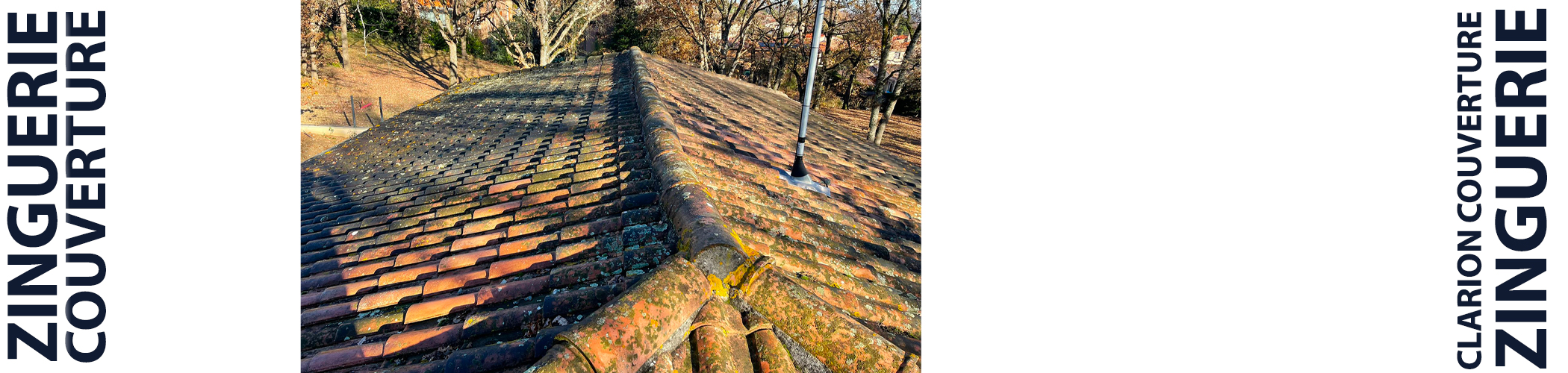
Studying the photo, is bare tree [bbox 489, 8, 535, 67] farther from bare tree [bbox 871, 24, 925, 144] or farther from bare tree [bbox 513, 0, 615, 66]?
bare tree [bbox 871, 24, 925, 144]

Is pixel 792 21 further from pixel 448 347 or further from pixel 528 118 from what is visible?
pixel 448 347

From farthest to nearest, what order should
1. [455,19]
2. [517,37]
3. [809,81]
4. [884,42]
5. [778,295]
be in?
1. [517,37]
2. [455,19]
3. [884,42]
4. [809,81]
5. [778,295]

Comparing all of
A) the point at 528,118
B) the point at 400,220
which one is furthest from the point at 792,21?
the point at 400,220

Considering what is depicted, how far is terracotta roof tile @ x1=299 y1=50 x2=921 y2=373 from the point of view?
1566 millimetres

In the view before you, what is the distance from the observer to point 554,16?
2445 centimetres

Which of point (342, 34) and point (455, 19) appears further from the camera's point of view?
point (342, 34)

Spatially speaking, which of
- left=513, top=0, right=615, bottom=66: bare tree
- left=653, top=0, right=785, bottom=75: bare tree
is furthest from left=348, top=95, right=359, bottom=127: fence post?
left=653, top=0, right=785, bottom=75: bare tree

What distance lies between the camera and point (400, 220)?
316 centimetres

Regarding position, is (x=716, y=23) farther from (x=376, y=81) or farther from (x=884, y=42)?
(x=376, y=81)

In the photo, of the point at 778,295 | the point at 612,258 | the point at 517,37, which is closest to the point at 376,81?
the point at 517,37

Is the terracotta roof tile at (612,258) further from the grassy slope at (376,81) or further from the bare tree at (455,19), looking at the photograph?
the bare tree at (455,19)

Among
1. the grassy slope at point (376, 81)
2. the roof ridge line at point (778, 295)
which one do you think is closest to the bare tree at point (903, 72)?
the roof ridge line at point (778, 295)

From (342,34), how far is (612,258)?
25.2 meters

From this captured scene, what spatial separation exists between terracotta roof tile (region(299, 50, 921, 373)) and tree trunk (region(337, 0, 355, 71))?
20.4 meters
